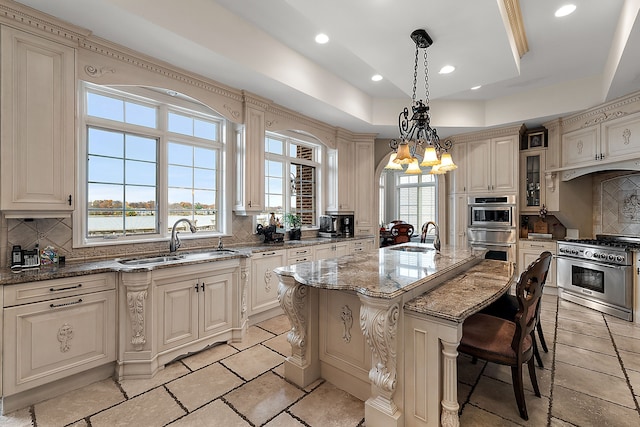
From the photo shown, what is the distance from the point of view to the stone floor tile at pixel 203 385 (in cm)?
210

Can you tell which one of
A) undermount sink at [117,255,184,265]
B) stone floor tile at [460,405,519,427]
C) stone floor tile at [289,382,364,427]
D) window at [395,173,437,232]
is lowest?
stone floor tile at [289,382,364,427]

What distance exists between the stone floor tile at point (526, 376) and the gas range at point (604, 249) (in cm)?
231

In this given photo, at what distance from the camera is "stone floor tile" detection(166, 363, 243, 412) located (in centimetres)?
210

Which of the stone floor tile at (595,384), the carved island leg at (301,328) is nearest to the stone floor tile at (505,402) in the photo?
the stone floor tile at (595,384)

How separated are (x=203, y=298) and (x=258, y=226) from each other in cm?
145

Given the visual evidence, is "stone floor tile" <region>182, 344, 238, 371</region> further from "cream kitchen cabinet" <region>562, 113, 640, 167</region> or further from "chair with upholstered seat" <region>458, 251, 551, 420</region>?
"cream kitchen cabinet" <region>562, 113, 640, 167</region>

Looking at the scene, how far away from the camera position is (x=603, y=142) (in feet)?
13.4

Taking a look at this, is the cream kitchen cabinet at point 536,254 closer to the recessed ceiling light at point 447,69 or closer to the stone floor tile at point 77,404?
the recessed ceiling light at point 447,69

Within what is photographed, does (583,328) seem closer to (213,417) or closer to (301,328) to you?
(301,328)

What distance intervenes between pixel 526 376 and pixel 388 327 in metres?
1.65

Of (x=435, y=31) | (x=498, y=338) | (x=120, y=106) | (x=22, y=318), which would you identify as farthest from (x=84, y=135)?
(x=498, y=338)

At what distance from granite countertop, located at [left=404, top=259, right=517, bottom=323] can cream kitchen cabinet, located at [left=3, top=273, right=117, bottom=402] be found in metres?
2.31

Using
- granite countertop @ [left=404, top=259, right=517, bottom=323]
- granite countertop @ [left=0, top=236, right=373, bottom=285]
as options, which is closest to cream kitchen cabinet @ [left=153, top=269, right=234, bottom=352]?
granite countertop @ [left=0, top=236, right=373, bottom=285]

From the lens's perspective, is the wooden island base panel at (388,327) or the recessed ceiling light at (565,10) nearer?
the wooden island base panel at (388,327)
